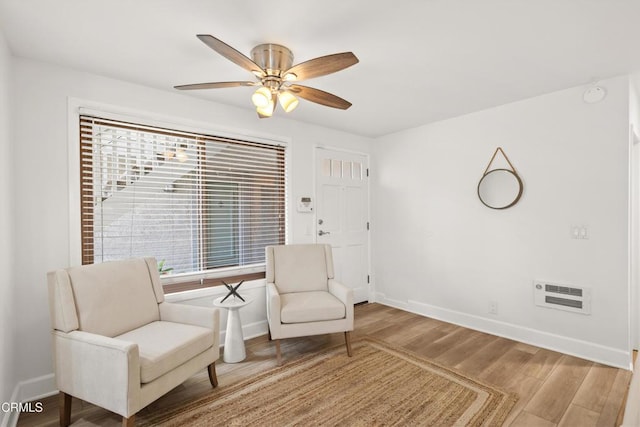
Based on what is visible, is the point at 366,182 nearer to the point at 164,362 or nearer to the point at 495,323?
the point at 495,323

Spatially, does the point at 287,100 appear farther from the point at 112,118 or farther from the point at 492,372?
the point at 492,372

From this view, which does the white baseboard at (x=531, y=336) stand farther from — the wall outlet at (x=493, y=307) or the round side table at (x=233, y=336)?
the round side table at (x=233, y=336)

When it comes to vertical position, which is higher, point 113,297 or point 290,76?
point 290,76

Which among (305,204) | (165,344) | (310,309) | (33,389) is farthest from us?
(305,204)

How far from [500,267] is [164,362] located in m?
3.13

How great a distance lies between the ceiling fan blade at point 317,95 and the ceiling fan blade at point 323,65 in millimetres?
114

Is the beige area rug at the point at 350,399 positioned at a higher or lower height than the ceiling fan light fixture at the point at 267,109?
lower

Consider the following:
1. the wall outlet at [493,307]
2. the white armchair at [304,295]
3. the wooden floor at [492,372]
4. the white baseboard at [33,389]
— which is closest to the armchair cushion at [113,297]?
the wooden floor at [492,372]

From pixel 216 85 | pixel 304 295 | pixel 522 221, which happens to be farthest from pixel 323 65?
pixel 522 221

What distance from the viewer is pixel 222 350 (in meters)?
2.96

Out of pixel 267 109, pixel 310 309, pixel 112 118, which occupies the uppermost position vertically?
pixel 112 118

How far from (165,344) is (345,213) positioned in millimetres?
2755

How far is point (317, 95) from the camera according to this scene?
2166 mm

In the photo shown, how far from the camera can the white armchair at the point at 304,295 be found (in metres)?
2.65
